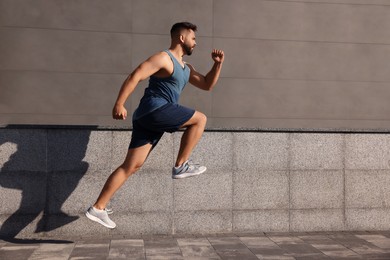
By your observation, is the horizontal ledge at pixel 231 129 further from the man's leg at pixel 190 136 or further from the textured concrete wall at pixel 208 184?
the man's leg at pixel 190 136

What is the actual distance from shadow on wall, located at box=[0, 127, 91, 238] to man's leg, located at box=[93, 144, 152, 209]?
107 centimetres

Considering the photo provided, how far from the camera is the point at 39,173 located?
6.88 metres

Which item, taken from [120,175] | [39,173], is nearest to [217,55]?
[120,175]

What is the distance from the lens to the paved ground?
5766 mm

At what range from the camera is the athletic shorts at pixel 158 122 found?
5.90 m

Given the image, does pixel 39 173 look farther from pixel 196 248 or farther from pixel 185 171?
pixel 196 248

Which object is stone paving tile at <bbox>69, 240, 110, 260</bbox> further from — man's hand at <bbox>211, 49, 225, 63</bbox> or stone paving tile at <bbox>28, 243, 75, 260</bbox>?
man's hand at <bbox>211, 49, 225, 63</bbox>

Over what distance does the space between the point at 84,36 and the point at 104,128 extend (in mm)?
3816

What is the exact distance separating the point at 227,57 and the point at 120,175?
5249 millimetres

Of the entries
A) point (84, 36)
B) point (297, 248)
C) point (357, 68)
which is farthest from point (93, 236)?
point (357, 68)

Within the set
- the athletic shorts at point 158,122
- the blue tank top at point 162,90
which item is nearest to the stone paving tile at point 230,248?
the athletic shorts at point 158,122

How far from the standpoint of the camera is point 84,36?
A: 1020 cm

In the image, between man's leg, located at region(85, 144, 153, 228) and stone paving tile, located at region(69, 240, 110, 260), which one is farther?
man's leg, located at region(85, 144, 153, 228)

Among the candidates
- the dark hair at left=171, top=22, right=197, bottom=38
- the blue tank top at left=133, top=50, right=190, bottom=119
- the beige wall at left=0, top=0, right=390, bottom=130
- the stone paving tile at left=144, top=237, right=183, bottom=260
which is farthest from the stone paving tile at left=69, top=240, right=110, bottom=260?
the beige wall at left=0, top=0, right=390, bottom=130
